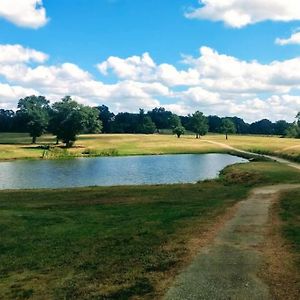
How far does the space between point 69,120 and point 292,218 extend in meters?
107

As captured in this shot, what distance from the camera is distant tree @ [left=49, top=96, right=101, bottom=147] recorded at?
126062 millimetres

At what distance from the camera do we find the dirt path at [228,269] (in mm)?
12641

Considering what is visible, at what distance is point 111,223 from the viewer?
24406 mm

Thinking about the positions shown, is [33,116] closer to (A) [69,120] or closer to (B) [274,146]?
(A) [69,120]

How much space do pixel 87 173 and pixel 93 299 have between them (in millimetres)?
57165

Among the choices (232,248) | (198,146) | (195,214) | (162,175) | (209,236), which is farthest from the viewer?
(198,146)

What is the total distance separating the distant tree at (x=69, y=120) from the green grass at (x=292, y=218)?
96.2 meters

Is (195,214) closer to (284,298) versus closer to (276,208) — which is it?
(276,208)

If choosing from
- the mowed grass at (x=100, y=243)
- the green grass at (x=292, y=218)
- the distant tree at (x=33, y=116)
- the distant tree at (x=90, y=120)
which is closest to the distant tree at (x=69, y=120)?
the distant tree at (x=90, y=120)

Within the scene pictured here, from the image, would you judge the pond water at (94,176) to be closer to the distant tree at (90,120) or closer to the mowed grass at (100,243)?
the mowed grass at (100,243)

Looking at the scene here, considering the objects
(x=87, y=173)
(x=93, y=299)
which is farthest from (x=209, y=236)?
(x=87, y=173)

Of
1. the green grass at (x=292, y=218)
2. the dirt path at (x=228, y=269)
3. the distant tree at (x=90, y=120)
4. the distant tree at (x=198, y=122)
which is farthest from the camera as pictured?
the distant tree at (x=198, y=122)

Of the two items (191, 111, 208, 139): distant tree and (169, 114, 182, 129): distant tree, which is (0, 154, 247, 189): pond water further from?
(169, 114, 182, 129): distant tree

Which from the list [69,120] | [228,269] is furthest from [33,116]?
[228,269]
